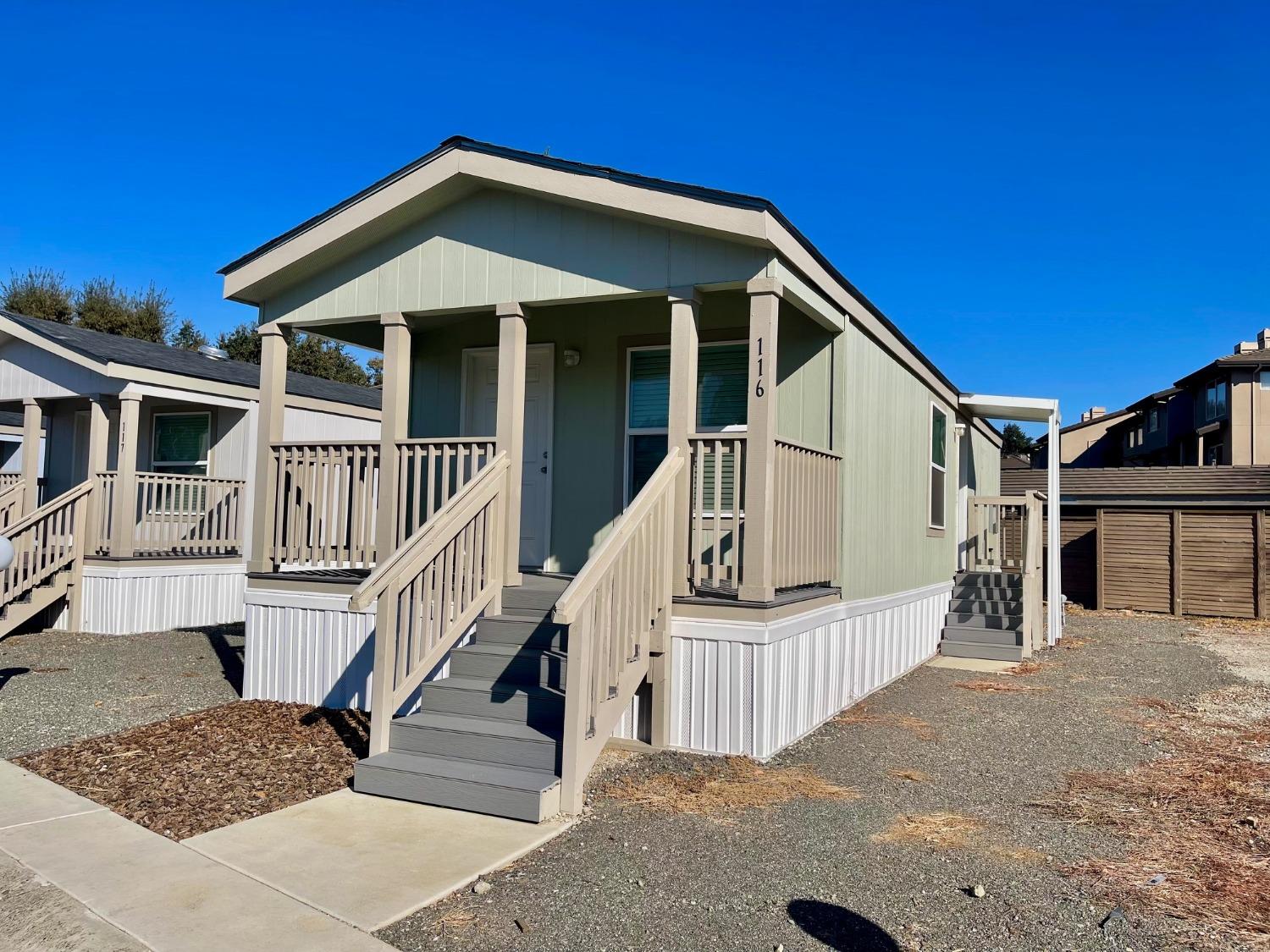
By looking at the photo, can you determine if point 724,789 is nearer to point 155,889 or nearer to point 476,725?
point 476,725

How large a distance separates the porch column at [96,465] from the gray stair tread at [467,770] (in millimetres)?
8022

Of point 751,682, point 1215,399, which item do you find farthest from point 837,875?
point 1215,399

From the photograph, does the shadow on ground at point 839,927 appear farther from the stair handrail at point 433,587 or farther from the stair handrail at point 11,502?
the stair handrail at point 11,502

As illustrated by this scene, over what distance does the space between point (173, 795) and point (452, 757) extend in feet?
4.64

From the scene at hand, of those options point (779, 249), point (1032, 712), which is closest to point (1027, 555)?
point (1032, 712)

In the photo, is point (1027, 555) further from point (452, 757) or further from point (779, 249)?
point (452, 757)

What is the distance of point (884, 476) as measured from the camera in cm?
817

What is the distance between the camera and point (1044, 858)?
12.5 feet

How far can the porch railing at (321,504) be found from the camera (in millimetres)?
6891

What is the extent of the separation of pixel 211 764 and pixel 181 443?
896cm

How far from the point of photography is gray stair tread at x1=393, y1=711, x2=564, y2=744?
183 inches

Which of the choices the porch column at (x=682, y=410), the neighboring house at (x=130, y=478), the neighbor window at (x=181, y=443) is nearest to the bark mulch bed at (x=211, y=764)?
the porch column at (x=682, y=410)

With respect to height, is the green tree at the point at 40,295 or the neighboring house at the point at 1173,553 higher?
the green tree at the point at 40,295

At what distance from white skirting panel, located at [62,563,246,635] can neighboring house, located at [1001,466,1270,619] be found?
1420cm
